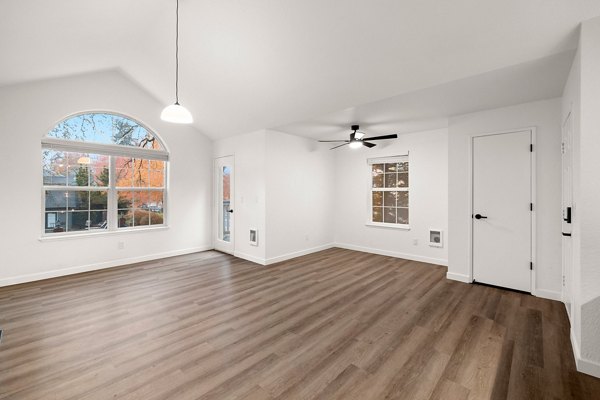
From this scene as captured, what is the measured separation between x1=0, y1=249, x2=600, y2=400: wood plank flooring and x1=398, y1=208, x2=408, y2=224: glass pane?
186 centimetres

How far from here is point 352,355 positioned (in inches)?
88.7

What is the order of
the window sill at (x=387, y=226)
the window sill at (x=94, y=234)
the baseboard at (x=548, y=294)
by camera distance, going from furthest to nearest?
1. the window sill at (x=387, y=226)
2. the window sill at (x=94, y=234)
3. the baseboard at (x=548, y=294)

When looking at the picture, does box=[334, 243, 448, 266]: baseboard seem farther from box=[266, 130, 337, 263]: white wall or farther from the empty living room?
box=[266, 130, 337, 263]: white wall

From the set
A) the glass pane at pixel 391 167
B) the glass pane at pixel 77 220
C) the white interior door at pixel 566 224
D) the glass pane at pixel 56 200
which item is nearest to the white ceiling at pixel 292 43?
the white interior door at pixel 566 224

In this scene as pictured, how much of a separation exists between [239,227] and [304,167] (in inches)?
75.4

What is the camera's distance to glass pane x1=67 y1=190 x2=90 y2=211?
15.2ft

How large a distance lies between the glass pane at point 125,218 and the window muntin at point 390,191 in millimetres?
5013

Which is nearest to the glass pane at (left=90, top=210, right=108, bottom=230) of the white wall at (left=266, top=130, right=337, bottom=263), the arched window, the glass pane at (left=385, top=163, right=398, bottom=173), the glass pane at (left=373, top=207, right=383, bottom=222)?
the arched window

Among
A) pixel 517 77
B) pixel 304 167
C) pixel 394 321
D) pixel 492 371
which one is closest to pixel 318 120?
pixel 304 167

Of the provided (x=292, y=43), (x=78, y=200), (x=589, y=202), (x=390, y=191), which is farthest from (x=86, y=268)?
(x=589, y=202)

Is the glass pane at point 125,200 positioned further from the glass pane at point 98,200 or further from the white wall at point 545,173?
the white wall at point 545,173

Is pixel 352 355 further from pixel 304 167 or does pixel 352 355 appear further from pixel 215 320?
pixel 304 167

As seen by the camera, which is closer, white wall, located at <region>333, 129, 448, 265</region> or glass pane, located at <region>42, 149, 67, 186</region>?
glass pane, located at <region>42, 149, 67, 186</region>

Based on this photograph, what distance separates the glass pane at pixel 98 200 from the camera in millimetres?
4848
